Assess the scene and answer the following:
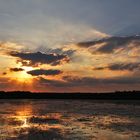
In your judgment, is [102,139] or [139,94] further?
[139,94]

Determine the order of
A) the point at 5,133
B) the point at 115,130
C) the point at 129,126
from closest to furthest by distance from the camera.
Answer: the point at 5,133, the point at 115,130, the point at 129,126

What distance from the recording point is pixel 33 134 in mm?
25875

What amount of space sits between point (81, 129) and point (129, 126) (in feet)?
15.2

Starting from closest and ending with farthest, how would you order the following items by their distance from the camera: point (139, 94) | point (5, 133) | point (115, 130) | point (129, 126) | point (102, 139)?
point (102, 139), point (5, 133), point (115, 130), point (129, 126), point (139, 94)

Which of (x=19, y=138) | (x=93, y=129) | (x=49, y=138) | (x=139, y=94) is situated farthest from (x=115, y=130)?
(x=139, y=94)

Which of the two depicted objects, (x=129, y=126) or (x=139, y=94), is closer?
(x=129, y=126)

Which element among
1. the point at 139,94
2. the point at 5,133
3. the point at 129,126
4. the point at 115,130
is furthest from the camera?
the point at 139,94

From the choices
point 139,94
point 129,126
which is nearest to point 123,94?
point 139,94

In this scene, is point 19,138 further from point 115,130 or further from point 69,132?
point 115,130

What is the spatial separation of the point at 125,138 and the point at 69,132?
4562 millimetres

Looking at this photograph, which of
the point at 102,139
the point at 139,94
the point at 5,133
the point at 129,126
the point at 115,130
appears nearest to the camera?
the point at 102,139

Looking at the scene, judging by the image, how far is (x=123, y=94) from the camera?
529ft

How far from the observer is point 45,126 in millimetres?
31156

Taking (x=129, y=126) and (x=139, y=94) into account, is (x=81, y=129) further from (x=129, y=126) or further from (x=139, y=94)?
(x=139, y=94)
